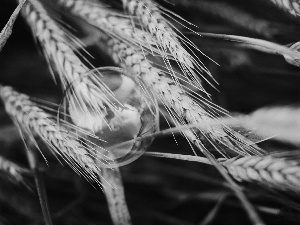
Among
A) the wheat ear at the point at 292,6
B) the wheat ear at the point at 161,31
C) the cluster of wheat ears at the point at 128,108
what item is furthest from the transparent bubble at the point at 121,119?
the wheat ear at the point at 292,6

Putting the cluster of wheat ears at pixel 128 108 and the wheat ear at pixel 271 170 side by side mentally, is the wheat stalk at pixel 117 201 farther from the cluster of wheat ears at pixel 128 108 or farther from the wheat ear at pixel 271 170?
the wheat ear at pixel 271 170

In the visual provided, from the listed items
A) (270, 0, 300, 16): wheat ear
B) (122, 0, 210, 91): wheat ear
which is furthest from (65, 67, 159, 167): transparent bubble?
(270, 0, 300, 16): wheat ear

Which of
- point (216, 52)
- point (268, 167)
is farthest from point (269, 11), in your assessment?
point (268, 167)

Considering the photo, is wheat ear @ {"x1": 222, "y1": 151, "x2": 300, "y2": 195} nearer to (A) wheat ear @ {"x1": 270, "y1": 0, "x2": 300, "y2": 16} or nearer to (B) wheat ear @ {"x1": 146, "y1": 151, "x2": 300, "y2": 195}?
(B) wheat ear @ {"x1": 146, "y1": 151, "x2": 300, "y2": 195}

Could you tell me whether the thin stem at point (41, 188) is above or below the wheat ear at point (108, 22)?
below

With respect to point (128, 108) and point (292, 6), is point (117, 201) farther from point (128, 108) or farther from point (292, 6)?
point (292, 6)

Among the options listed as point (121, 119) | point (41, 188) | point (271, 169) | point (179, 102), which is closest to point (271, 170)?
point (271, 169)

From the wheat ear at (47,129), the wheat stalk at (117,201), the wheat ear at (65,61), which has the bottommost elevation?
the wheat stalk at (117,201)

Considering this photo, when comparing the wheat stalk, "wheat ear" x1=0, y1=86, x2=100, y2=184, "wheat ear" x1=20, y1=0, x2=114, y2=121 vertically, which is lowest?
the wheat stalk
